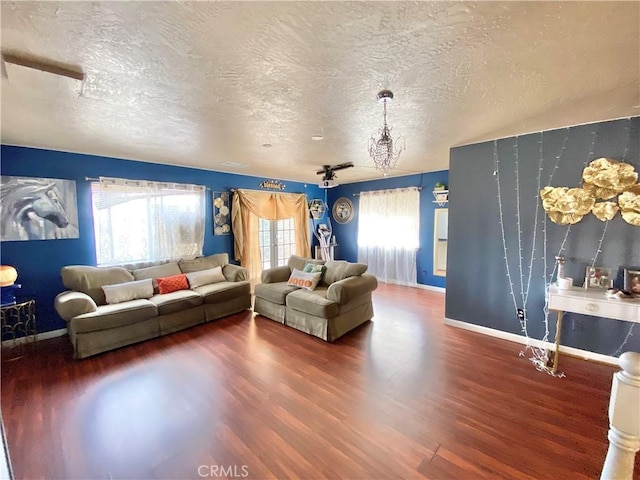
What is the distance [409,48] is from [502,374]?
2.82 m

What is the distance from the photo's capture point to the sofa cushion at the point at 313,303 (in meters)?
3.21

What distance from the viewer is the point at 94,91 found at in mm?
1887

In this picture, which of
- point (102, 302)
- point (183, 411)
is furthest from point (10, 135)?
point (183, 411)

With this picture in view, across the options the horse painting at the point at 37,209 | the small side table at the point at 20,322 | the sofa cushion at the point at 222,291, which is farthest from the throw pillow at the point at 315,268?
the small side table at the point at 20,322

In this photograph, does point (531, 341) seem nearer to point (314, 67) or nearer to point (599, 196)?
point (599, 196)

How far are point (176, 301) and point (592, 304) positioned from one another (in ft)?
14.5

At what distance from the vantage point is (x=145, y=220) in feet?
13.6

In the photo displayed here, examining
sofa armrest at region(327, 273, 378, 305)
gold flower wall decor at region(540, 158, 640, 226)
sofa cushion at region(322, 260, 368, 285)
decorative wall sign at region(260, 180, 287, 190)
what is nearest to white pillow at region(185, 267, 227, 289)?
sofa cushion at region(322, 260, 368, 285)

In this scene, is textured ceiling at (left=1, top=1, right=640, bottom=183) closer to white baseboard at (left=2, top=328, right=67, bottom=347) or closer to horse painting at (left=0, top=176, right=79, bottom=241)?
horse painting at (left=0, top=176, right=79, bottom=241)

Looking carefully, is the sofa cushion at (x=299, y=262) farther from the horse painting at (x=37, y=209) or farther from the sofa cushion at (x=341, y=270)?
the horse painting at (x=37, y=209)

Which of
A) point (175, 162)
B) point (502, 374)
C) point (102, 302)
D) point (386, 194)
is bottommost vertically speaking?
point (502, 374)

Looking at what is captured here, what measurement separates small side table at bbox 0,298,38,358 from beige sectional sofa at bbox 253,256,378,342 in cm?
265

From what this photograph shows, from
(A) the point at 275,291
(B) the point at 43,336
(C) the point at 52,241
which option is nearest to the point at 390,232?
(A) the point at 275,291

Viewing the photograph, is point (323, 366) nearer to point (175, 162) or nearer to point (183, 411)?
point (183, 411)
